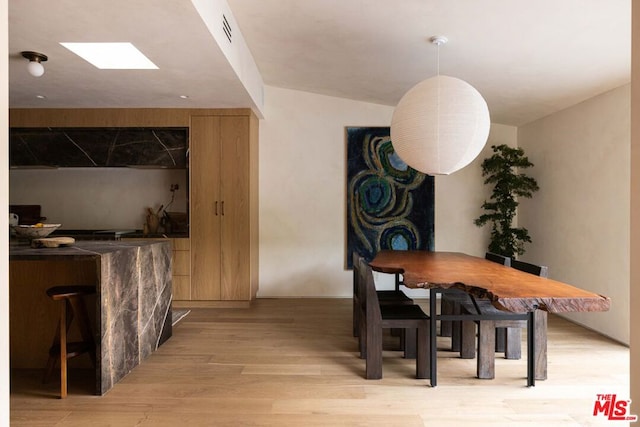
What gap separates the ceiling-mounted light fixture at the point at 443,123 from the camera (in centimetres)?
250

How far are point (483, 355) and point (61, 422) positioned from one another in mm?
2507

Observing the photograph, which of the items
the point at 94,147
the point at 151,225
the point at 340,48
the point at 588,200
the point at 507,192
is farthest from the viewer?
the point at 151,225

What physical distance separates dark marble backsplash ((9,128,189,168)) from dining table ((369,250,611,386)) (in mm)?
2971

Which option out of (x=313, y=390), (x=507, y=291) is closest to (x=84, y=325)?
(x=313, y=390)

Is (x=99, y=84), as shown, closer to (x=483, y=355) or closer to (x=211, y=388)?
(x=211, y=388)

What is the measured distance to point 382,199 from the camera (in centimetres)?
→ 531

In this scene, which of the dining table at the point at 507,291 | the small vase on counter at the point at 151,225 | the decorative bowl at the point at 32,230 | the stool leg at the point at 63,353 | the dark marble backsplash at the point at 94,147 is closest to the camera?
the dining table at the point at 507,291

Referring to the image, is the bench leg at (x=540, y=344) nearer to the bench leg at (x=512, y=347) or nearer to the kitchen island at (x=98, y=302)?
the bench leg at (x=512, y=347)

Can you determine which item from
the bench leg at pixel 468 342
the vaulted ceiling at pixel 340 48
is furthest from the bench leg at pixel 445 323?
the vaulted ceiling at pixel 340 48

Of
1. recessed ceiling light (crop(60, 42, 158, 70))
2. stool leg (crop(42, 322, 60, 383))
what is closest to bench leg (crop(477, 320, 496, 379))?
stool leg (crop(42, 322, 60, 383))

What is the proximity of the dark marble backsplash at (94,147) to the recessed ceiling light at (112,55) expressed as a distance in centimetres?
136

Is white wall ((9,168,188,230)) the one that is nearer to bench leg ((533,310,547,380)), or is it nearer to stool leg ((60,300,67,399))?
stool leg ((60,300,67,399))

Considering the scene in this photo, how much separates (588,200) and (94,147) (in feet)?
17.3

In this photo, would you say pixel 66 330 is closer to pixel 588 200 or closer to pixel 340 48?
pixel 340 48
